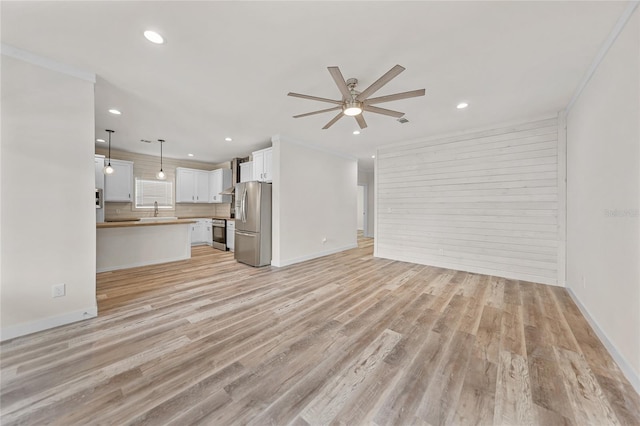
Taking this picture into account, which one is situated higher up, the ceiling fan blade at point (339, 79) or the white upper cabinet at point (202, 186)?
the ceiling fan blade at point (339, 79)

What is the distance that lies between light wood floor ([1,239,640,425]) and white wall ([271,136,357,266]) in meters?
1.89

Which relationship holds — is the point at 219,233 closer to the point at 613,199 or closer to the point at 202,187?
the point at 202,187

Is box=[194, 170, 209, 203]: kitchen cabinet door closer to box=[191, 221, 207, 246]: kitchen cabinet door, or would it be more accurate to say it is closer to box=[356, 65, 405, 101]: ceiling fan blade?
box=[191, 221, 207, 246]: kitchen cabinet door

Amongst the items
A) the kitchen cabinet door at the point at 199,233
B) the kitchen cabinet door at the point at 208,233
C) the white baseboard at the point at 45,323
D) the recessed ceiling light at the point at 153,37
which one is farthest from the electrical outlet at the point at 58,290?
the kitchen cabinet door at the point at 208,233

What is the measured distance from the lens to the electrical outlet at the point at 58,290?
8.06 ft

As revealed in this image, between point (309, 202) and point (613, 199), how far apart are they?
4.51 m

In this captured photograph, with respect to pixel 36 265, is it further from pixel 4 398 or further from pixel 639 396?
pixel 639 396

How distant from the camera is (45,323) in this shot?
2.40m

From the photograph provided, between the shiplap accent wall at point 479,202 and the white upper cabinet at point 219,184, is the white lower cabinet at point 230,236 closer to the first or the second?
the white upper cabinet at point 219,184

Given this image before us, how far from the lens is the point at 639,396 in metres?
1.59

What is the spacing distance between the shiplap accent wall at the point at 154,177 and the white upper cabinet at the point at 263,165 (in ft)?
9.94

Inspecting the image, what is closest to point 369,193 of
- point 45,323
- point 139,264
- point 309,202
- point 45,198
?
point 309,202

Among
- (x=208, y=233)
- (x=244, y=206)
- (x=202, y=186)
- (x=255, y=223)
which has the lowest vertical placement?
(x=208, y=233)

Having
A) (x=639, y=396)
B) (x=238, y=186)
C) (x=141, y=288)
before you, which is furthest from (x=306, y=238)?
(x=639, y=396)
